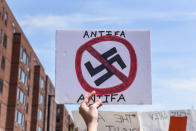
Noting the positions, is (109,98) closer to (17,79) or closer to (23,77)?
(17,79)

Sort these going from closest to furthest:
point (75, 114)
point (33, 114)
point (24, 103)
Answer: point (75, 114), point (24, 103), point (33, 114)

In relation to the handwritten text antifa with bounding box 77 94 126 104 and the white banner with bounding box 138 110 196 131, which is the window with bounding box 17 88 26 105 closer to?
the white banner with bounding box 138 110 196 131

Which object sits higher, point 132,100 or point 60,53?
point 60,53

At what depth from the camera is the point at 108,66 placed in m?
4.38

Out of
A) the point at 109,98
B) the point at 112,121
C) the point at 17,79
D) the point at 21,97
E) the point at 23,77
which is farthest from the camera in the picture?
the point at 23,77

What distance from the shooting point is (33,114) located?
56531mm

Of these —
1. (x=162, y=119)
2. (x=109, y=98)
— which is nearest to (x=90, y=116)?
(x=109, y=98)

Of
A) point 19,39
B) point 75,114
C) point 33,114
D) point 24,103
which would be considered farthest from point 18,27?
point 75,114

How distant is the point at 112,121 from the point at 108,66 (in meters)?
1.92

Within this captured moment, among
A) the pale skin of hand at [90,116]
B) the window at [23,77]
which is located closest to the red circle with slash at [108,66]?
the pale skin of hand at [90,116]

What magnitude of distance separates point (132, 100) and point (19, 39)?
42076 mm

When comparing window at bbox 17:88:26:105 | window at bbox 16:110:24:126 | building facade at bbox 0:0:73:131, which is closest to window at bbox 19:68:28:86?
building facade at bbox 0:0:73:131

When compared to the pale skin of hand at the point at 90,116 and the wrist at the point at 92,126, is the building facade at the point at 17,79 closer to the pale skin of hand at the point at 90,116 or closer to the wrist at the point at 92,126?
the pale skin of hand at the point at 90,116

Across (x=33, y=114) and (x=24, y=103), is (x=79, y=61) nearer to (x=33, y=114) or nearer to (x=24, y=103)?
(x=24, y=103)
